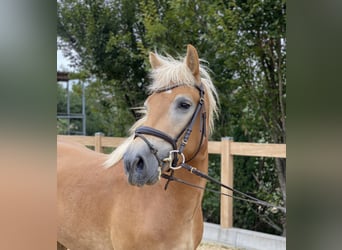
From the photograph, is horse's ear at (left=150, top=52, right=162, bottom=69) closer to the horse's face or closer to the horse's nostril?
the horse's face

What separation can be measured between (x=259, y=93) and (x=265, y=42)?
55 cm

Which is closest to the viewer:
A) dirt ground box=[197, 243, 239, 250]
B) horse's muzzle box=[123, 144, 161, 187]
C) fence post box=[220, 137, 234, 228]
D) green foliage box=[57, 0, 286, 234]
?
horse's muzzle box=[123, 144, 161, 187]

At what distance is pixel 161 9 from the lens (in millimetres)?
4480

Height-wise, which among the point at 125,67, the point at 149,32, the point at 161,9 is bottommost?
the point at 125,67

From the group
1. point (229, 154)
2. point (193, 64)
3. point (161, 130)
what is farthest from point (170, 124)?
point (229, 154)

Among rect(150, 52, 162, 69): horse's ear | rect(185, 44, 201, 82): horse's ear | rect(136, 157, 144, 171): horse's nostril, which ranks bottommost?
rect(136, 157, 144, 171): horse's nostril

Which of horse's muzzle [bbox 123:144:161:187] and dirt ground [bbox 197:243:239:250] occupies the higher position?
horse's muzzle [bbox 123:144:161:187]

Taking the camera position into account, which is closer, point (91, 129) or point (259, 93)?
point (259, 93)

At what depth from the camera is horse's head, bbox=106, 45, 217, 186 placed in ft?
4.24

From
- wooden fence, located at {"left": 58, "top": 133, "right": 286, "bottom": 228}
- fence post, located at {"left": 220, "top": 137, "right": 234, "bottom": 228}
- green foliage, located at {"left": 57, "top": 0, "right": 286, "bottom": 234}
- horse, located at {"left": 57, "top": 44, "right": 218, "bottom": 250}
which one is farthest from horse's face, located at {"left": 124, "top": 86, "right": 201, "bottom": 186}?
green foliage, located at {"left": 57, "top": 0, "right": 286, "bottom": 234}

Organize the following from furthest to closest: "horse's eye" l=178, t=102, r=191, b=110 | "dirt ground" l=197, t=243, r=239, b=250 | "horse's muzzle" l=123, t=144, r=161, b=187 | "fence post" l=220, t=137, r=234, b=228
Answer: "fence post" l=220, t=137, r=234, b=228, "dirt ground" l=197, t=243, r=239, b=250, "horse's eye" l=178, t=102, r=191, b=110, "horse's muzzle" l=123, t=144, r=161, b=187

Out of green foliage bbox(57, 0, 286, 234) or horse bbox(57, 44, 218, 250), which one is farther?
green foliage bbox(57, 0, 286, 234)
